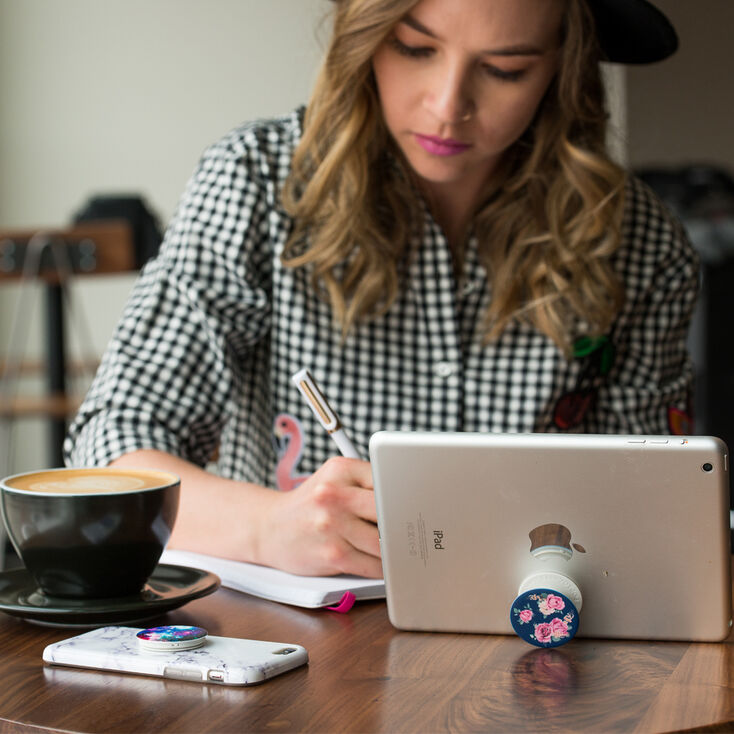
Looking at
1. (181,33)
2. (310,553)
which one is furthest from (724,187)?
(310,553)

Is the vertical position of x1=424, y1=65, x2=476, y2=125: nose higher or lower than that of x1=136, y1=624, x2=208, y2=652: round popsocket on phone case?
higher

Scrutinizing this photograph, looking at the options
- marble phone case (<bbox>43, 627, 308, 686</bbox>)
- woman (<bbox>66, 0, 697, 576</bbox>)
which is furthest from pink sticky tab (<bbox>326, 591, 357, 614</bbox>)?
woman (<bbox>66, 0, 697, 576</bbox>)

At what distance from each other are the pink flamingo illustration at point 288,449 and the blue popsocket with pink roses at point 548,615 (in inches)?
25.6

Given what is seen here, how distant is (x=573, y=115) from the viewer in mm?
1297

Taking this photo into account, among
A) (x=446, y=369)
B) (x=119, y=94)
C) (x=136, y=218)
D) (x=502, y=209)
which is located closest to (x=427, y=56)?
(x=502, y=209)

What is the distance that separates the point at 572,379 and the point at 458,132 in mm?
348

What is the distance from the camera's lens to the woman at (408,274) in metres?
1.19

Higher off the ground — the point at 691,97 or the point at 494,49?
the point at 691,97

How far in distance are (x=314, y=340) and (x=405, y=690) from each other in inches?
28.6

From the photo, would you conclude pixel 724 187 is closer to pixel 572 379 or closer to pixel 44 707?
pixel 572 379

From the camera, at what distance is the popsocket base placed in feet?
2.17

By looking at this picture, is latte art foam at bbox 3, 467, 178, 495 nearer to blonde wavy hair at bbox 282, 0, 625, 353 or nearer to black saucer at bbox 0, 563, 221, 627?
black saucer at bbox 0, 563, 221, 627

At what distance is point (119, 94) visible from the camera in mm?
4094

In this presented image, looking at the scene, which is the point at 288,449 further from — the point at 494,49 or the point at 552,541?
the point at 552,541
